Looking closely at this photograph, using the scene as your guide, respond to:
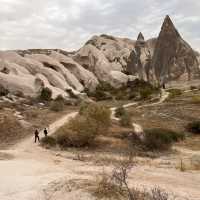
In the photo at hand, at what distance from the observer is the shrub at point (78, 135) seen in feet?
90.9

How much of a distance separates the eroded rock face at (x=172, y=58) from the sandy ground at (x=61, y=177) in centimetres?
7750

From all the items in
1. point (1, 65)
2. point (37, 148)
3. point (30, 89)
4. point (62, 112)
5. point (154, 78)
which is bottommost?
point (37, 148)

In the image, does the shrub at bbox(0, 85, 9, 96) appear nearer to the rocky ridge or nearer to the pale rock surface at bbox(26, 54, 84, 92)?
the rocky ridge

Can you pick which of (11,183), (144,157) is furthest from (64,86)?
(11,183)

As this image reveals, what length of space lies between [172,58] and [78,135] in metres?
77.9

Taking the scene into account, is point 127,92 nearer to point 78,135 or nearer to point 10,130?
point 10,130

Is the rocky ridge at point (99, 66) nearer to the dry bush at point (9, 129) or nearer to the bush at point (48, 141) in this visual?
the dry bush at point (9, 129)

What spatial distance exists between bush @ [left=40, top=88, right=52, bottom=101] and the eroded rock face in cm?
4769

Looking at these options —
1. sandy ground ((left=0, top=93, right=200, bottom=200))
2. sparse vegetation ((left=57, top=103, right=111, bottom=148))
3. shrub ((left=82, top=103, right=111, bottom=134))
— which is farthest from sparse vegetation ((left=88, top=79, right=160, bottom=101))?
sandy ground ((left=0, top=93, right=200, bottom=200))

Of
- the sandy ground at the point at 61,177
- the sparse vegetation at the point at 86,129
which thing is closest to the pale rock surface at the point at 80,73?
the sparse vegetation at the point at 86,129

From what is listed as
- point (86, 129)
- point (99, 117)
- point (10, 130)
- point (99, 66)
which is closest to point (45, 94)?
point (10, 130)

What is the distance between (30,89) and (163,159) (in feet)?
120

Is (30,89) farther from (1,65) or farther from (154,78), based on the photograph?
(154,78)

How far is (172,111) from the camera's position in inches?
1863
